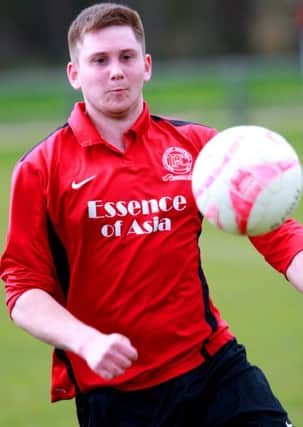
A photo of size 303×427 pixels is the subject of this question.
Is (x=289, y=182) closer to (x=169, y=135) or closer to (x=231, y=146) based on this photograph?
(x=231, y=146)

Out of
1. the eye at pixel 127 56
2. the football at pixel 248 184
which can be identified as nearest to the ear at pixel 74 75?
the eye at pixel 127 56

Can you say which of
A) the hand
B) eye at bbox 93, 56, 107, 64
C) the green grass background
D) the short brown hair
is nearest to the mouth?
eye at bbox 93, 56, 107, 64

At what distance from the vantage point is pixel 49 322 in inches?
181

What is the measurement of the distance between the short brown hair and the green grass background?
3.23m

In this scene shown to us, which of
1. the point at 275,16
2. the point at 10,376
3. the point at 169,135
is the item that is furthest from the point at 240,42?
the point at 169,135

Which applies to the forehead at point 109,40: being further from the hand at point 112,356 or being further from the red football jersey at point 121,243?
the hand at point 112,356

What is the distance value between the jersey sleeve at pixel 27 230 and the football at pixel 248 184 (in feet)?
2.04

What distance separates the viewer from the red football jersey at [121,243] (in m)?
4.89

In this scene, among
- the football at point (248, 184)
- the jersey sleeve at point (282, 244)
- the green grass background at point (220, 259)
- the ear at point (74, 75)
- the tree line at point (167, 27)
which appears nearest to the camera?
the football at point (248, 184)

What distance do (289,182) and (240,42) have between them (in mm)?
40187

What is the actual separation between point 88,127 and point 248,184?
0.77 m

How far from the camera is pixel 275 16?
46188mm

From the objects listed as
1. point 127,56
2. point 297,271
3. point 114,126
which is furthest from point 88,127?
point 297,271

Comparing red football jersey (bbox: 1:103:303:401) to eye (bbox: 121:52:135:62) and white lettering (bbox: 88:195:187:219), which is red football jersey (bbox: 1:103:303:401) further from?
eye (bbox: 121:52:135:62)
